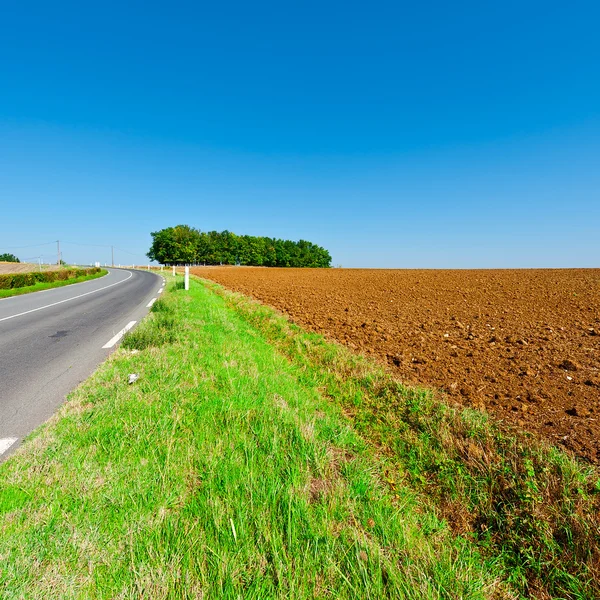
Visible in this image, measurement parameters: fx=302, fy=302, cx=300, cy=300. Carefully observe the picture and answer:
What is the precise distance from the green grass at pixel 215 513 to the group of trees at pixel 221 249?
328 feet

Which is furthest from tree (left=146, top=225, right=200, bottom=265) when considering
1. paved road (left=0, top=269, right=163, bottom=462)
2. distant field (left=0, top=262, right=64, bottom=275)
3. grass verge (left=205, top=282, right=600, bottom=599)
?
grass verge (left=205, top=282, right=600, bottom=599)

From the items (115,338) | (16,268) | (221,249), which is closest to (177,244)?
(221,249)

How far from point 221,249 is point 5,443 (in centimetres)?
10319

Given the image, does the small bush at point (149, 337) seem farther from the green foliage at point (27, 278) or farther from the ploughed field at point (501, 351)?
the green foliage at point (27, 278)

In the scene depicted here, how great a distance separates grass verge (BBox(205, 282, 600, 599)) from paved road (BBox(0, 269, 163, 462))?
365 cm

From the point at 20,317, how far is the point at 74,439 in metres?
9.53

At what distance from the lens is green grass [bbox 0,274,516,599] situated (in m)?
1.56

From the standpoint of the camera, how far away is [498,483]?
2441 mm

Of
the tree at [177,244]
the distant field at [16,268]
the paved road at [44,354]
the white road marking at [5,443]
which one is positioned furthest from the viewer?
the tree at [177,244]

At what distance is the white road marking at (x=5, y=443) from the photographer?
2758mm

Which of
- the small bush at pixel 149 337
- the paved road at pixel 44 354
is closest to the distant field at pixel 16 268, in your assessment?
the paved road at pixel 44 354

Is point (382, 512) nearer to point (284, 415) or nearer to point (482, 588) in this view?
point (482, 588)

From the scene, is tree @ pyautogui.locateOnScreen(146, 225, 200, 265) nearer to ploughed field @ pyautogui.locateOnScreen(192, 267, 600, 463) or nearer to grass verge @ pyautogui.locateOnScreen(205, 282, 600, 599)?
ploughed field @ pyautogui.locateOnScreen(192, 267, 600, 463)

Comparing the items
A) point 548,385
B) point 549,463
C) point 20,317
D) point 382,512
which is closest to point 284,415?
point 382,512
